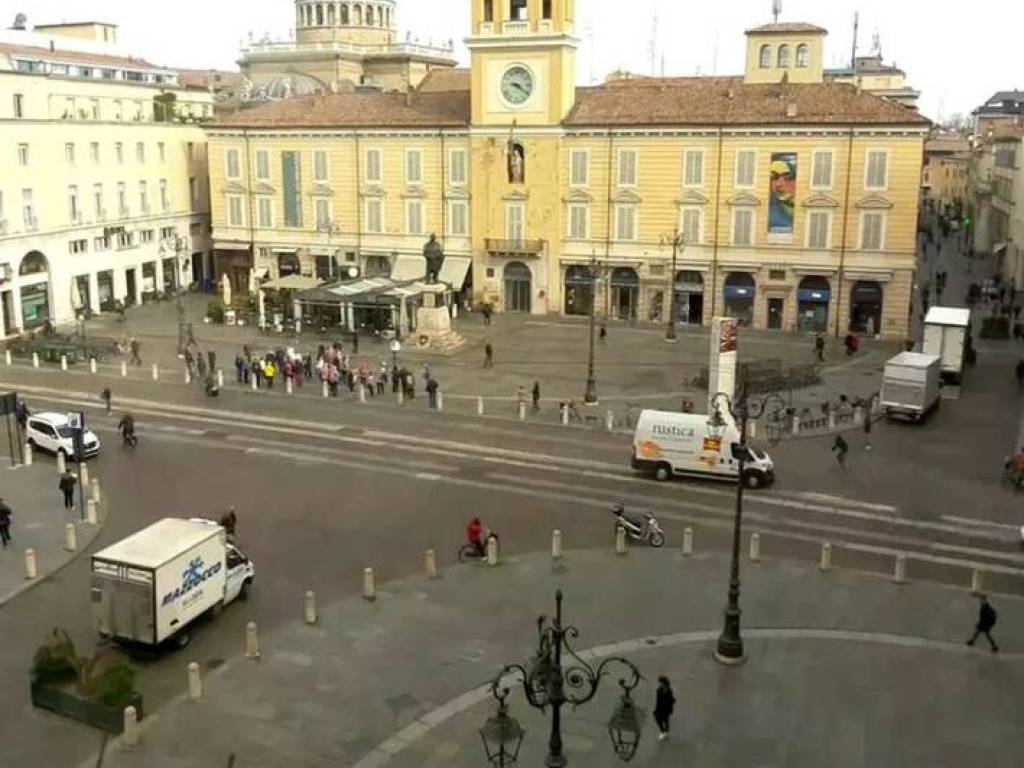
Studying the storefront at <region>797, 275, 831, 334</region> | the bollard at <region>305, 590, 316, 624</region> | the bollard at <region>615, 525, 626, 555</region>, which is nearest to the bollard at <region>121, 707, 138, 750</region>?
the bollard at <region>305, 590, 316, 624</region>

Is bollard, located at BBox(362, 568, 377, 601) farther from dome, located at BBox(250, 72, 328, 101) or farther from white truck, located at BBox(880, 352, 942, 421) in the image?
dome, located at BBox(250, 72, 328, 101)

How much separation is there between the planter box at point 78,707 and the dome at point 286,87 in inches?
2973

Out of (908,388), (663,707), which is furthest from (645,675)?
(908,388)

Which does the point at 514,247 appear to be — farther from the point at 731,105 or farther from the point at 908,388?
the point at 908,388

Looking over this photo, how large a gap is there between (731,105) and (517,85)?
11912 millimetres

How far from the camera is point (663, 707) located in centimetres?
1836

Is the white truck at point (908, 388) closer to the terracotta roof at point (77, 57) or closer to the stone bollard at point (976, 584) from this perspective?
the stone bollard at point (976, 584)

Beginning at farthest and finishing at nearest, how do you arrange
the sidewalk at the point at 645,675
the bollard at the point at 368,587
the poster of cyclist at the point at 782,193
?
the poster of cyclist at the point at 782,193, the bollard at the point at 368,587, the sidewalk at the point at 645,675

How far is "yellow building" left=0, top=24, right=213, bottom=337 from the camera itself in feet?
190

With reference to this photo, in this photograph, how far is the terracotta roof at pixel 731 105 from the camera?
55.9m

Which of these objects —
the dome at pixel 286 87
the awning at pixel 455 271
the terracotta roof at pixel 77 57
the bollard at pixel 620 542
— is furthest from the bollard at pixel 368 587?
the dome at pixel 286 87

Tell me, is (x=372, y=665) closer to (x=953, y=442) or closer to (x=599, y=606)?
(x=599, y=606)

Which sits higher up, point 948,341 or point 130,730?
point 948,341

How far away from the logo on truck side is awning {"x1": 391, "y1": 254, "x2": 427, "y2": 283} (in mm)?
43253
